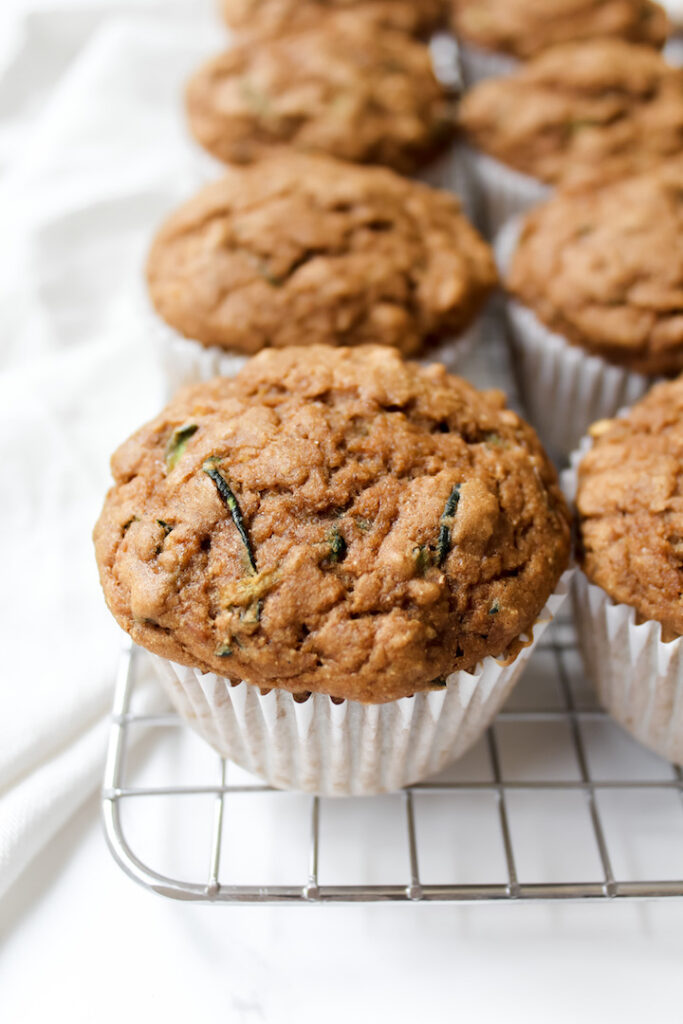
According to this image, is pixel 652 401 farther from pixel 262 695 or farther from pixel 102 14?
pixel 102 14

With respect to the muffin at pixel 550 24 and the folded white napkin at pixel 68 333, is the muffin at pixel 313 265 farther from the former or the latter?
the muffin at pixel 550 24

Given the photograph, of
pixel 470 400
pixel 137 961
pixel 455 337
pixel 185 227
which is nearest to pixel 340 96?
pixel 185 227

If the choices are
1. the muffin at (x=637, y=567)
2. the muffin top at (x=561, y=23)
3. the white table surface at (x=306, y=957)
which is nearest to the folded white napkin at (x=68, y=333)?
the white table surface at (x=306, y=957)

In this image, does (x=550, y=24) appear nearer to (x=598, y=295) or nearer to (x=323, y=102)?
(x=323, y=102)

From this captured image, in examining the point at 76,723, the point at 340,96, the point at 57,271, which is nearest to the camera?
the point at 76,723

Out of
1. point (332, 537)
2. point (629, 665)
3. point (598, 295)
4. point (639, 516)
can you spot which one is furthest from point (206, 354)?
point (629, 665)

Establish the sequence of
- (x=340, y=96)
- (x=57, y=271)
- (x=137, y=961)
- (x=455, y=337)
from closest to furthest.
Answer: (x=137, y=961) → (x=455, y=337) → (x=340, y=96) → (x=57, y=271)
